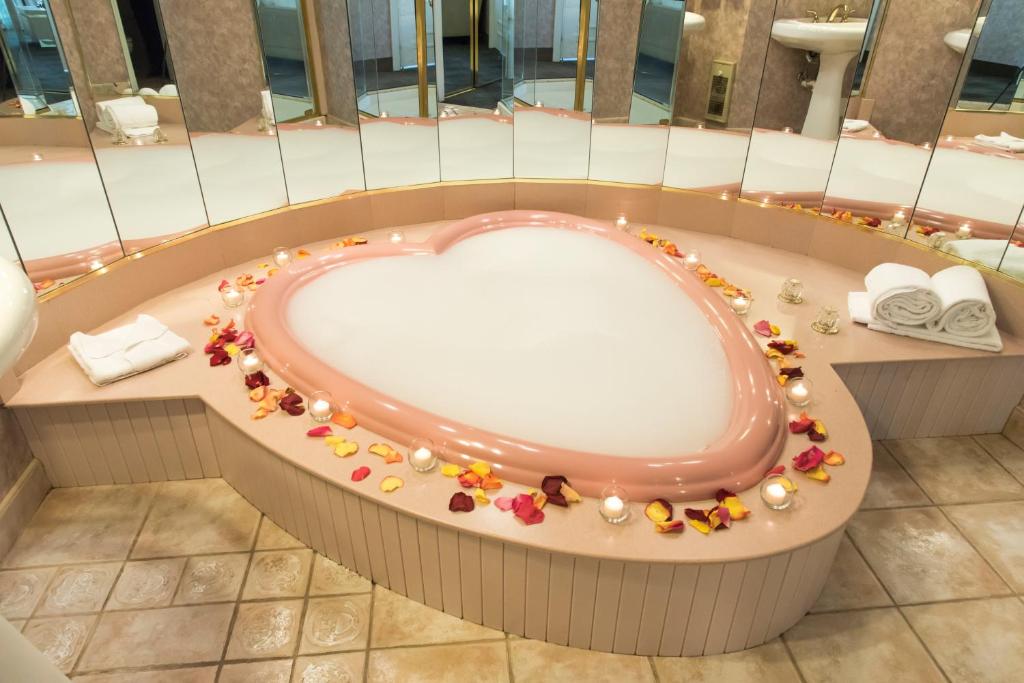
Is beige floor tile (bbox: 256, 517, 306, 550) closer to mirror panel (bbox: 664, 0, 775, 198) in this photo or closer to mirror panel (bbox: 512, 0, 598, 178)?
mirror panel (bbox: 512, 0, 598, 178)

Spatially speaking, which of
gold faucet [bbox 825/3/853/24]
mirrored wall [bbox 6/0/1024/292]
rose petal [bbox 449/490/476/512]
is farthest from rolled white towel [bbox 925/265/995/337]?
rose petal [bbox 449/490/476/512]

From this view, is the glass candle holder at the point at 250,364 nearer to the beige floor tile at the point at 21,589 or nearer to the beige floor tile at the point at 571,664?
the beige floor tile at the point at 21,589

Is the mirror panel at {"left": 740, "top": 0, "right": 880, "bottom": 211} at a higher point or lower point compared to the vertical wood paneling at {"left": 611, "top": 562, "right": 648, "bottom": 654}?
higher

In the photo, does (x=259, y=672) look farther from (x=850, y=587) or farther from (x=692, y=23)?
(x=692, y=23)

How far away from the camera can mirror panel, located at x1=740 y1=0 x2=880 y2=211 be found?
2730mm

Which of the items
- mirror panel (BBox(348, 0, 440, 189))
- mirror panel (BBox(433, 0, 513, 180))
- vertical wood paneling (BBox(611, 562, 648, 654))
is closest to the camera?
vertical wood paneling (BBox(611, 562, 648, 654))

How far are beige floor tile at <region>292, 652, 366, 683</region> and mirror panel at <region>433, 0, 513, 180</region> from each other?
6.85 feet

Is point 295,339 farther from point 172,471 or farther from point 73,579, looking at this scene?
point 73,579

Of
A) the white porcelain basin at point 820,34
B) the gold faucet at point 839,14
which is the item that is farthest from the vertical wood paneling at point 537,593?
the gold faucet at point 839,14

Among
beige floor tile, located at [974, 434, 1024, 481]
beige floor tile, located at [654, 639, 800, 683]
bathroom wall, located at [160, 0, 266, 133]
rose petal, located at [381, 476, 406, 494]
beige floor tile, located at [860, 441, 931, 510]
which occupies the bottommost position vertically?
beige floor tile, located at [654, 639, 800, 683]

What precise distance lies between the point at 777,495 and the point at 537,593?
59 centimetres

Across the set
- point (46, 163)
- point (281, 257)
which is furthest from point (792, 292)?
point (46, 163)

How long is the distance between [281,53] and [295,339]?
138 cm

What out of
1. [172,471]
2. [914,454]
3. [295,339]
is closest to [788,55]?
[914,454]
